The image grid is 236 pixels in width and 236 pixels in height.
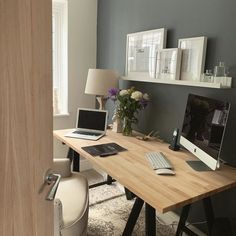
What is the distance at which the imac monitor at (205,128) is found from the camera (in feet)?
4.69

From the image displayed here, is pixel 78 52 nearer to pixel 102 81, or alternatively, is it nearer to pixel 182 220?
pixel 102 81

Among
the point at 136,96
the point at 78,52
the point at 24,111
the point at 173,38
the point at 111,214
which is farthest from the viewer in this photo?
the point at 78,52

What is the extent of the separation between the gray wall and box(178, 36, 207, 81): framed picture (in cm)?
5

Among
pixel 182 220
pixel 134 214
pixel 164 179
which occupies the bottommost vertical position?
pixel 182 220

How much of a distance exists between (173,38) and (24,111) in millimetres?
1649

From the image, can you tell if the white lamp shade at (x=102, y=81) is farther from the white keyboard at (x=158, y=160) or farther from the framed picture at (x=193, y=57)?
the white keyboard at (x=158, y=160)

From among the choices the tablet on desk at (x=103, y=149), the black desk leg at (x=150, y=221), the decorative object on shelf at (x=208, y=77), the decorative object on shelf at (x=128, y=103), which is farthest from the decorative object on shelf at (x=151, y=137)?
the black desk leg at (x=150, y=221)

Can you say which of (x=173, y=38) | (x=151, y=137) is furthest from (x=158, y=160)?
(x=173, y=38)

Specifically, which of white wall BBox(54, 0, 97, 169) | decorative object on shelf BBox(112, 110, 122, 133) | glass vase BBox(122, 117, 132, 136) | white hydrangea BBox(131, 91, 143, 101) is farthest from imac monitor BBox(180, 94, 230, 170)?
white wall BBox(54, 0, 97, 169)

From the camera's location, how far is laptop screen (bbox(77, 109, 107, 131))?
246 cm

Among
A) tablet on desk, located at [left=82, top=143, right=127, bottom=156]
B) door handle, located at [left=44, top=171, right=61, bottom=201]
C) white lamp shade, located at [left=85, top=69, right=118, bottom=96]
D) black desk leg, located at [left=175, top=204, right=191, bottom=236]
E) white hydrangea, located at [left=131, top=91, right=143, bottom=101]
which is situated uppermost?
white lamp shade, located at [left=85, top=69, right=118, bottom=96]

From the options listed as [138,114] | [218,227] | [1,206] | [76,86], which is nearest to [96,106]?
[76,86]

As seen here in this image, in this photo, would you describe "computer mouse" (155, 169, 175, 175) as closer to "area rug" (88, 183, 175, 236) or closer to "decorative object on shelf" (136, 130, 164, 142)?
"decorative object on shelf" (136, 130, 164, 142)

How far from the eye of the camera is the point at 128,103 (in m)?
2.32
